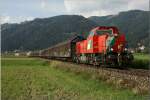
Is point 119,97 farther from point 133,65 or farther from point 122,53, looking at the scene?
point 133,65

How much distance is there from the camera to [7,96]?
694 inches

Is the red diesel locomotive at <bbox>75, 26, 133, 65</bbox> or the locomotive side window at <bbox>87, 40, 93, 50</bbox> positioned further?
the locomotive side window at <bbox>87, 40, 93, 50</bbox>

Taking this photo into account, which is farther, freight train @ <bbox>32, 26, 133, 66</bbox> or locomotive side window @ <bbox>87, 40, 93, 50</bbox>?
locomotive side window @ <bbox>87, 40, 93, 50</bbox>

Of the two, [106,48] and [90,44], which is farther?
[90,44]

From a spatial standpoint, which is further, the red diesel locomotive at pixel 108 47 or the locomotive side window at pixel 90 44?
the locomotive side window at pixel 90 44

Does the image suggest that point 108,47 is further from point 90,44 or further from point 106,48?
point 90,44

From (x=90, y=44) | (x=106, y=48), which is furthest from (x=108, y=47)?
(x=90, y=44)

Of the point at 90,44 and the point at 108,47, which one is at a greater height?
the point at 90,44

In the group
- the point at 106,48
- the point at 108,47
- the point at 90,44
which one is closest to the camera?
the point at 108,47

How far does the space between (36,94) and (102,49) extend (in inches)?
655

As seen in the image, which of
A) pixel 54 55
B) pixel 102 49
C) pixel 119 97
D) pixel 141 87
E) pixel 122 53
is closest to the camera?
pixel 119 97

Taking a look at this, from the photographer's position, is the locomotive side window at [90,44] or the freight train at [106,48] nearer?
the freight train at [106,48]

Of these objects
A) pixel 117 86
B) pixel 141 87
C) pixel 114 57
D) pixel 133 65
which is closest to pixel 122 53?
pixel 114 57

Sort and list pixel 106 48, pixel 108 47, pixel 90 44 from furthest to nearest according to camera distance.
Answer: pixel 90 44
pixel 106 48
pixel 108 47
